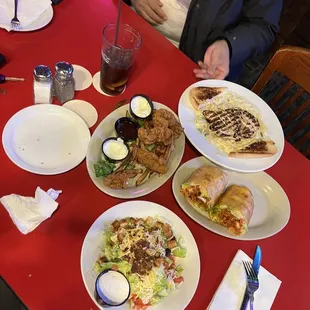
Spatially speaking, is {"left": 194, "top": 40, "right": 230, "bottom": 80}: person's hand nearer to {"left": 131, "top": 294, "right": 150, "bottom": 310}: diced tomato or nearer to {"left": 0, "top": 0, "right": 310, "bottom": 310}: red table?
{"left": 0, "top": 0, "right": 310, "bottom": 310}: red table

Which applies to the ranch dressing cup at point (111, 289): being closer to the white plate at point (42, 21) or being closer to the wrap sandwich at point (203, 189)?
the wrap sandwich at point (203, 189)

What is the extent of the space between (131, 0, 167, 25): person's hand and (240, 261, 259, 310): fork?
1.35 m

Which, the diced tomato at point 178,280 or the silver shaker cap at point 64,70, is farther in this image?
the silver shaker cap at point 64,70

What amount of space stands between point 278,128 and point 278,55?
1.34 ft

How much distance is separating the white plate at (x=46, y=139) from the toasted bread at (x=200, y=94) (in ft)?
1.45

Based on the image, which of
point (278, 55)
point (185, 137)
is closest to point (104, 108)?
point (185, 137)

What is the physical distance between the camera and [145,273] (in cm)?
122

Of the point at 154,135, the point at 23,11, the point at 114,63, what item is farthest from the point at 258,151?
the point at 23,11

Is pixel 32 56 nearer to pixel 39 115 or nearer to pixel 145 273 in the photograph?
pixel 39 115

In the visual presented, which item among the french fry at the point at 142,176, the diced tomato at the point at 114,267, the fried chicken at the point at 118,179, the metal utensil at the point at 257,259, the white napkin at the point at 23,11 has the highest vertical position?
the white napkin at the point at 23,11

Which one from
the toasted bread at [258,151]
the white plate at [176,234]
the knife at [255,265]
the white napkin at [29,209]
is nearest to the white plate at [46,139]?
the white napkin at [29,209]

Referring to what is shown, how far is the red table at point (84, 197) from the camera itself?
120cm

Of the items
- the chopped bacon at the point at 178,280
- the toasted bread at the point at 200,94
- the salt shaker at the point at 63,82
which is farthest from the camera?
the toasted bread at the point at 200,94

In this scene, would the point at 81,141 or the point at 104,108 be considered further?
the point at 104,108
